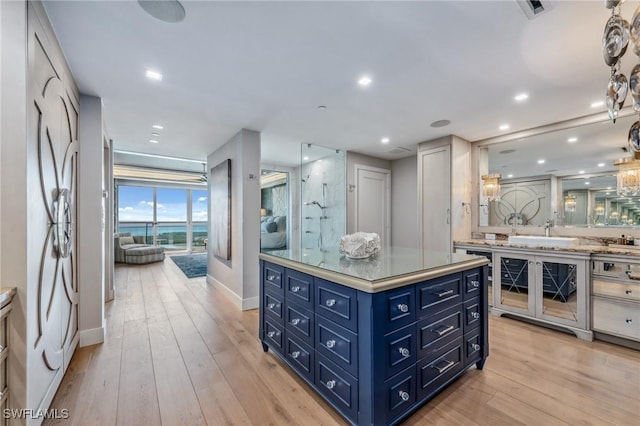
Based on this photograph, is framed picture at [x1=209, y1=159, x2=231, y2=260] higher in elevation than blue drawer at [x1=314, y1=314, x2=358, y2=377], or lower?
higher

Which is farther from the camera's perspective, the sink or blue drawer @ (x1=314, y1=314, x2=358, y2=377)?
the sink

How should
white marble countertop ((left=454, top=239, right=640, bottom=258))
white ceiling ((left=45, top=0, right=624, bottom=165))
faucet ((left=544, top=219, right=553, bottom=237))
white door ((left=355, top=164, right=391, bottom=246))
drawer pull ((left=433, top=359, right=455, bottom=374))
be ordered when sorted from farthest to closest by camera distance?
white door ((left=355, top=164, right=391, bottom=246))
faucet ((left=544, top=219, right=553, bottom=237))
white marble countertop ((left=454, top=239, right=640, bottom=258))
drawer pull ((left=433, top=359, right=455, bottom=374))
white ceiling ((left=45, top=0, right=624, bottom=165))

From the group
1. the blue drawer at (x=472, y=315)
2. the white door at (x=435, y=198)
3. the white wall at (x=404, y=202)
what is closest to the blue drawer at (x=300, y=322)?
the blue drawer at (x=472, y=315)

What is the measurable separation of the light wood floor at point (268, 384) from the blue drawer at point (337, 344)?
362 mm

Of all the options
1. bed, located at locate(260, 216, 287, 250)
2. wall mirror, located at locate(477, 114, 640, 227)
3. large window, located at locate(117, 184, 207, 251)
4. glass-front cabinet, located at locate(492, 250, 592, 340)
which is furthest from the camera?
large window, located at locate(117, 184, 207, 251)

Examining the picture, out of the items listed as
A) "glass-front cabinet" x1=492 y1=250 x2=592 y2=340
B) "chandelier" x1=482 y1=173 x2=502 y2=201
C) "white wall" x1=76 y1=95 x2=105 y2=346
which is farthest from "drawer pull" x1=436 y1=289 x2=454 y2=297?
"white wall" x1=76 y1=95 x2=105 y2=346

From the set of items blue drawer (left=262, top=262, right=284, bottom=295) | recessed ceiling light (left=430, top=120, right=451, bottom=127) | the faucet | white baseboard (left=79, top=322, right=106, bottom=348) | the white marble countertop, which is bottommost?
white baseboard (left=79, top=322, right=106, bottom=348)

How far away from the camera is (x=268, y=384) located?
1.96 metres

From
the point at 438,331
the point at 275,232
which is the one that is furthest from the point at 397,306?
the point at 275,232

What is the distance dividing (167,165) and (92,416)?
256 inches

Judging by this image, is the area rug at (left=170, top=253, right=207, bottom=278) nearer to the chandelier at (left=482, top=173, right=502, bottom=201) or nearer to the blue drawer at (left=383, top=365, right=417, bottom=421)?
the blue drawer at (left=383, top=365, right=417, bottom=421)

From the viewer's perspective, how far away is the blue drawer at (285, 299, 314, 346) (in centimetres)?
184

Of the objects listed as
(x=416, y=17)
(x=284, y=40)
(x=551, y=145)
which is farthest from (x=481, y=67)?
(x=551, y=145)

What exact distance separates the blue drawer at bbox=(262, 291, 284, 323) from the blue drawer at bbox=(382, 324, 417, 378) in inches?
37.9
